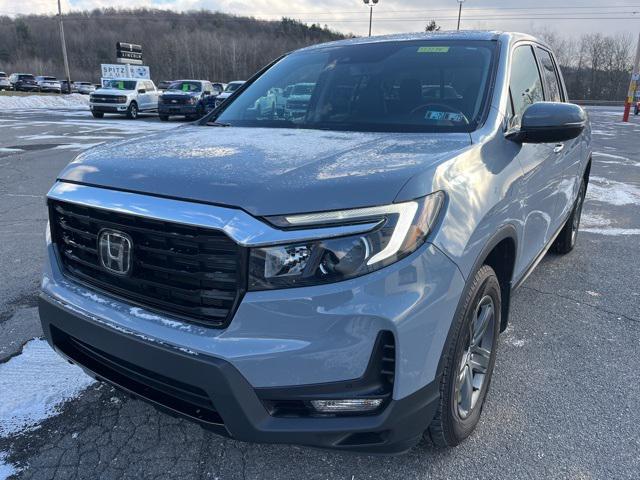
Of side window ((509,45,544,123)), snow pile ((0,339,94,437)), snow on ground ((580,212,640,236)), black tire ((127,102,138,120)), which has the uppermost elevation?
side window ((509,45,544,123))

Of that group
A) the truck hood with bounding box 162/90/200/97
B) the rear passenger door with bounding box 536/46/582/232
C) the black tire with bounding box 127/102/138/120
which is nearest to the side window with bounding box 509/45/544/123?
the rear passenger door with bounding box 536/46/582/232

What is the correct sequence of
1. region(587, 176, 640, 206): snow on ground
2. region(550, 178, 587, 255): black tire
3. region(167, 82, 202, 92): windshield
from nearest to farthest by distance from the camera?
1. region(550, 178, 587, 255): black tire
2. region(587, 176, 640, 206): snow on ground
3. region(167, 82, 202, 92): windshield

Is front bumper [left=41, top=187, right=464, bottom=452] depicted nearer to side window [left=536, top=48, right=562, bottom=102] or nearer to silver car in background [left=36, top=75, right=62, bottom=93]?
side window [left=536, top=48, right=562, bottom=102]

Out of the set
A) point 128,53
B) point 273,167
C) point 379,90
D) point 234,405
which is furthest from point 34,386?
point 128,53

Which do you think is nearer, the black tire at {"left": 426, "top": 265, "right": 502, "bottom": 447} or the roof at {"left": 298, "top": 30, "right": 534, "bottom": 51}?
the black tire at {"left": 426, "top": 265, "right": 502, "bottom": 447}

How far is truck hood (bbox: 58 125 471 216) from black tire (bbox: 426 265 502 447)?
0.57 m

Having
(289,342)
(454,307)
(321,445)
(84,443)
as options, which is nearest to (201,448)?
(84,443)

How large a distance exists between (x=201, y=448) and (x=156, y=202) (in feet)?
3.99

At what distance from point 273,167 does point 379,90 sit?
4.39 feet

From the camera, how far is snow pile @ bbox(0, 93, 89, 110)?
Answer: 31.3 metres

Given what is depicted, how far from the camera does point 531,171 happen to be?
9.03 feet

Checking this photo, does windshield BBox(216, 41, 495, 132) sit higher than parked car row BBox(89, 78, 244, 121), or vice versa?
windshield BBox(216, 41, 495, 132)

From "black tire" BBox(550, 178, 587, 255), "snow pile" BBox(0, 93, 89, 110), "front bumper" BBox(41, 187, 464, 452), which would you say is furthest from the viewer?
"snow pile" BBox(0, 93, 89, 110)

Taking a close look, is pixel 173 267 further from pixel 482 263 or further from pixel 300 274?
pixel 482 263
